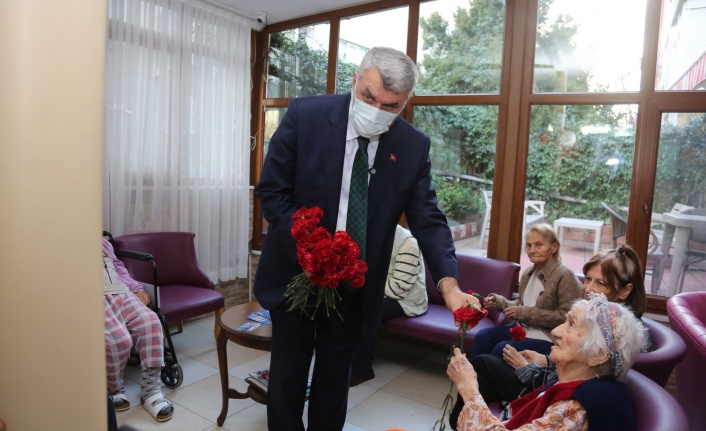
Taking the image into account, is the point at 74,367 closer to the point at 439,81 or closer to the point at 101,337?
the point at 101,337

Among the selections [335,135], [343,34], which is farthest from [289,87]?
[335,135]

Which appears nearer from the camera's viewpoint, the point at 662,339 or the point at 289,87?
the point at 662,339

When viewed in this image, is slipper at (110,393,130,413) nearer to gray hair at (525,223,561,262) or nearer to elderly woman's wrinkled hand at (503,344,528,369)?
elderly woman's wrinkled hand at (503,344,528,369)

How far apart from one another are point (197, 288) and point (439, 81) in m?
2.61

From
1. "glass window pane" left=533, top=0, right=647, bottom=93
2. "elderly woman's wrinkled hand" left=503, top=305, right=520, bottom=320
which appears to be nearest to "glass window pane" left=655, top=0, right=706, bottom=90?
"glass window pane" left=533, top=0, right=647, bottom=93

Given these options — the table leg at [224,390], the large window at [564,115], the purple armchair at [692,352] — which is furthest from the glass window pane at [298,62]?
the purple armchair at [692,352]

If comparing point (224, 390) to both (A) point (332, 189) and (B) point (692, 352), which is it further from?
(B) point (692, 352)

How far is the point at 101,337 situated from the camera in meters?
0.35

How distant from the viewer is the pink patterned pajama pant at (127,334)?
2723 mm

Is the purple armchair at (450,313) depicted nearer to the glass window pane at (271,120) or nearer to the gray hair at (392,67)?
the gray hair at (392,67)

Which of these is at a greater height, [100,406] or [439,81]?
[439,81]

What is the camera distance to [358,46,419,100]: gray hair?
5.09ft

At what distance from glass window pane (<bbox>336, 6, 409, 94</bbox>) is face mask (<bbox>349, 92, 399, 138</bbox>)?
9.29ft

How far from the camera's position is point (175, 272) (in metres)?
3.94
